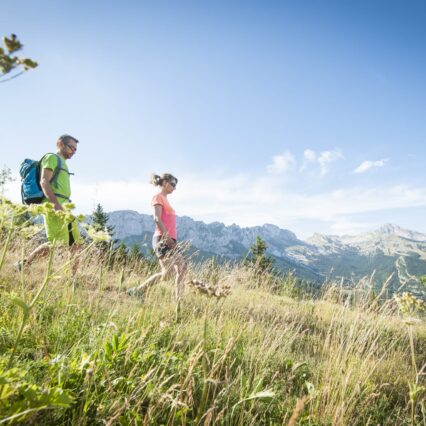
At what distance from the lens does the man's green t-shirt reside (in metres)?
4.48

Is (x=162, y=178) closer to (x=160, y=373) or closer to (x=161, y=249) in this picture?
(x=161, y=249)

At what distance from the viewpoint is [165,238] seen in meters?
5.14

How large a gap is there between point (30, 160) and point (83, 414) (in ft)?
15.1

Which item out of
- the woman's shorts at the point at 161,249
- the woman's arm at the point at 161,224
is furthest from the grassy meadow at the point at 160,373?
the woman's arm at the point at 161,224

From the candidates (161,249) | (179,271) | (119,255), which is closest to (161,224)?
(161,249)

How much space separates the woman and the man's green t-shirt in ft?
5.16

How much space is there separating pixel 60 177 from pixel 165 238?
2070 mm

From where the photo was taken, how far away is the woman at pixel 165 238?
4.90 meters

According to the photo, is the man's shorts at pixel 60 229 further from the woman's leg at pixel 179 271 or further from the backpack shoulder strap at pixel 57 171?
the woman's leg at pixel 179 271

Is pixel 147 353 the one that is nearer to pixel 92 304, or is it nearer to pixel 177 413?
pixel 177 413

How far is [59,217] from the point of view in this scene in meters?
1.53

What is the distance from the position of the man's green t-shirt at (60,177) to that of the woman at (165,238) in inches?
61.9

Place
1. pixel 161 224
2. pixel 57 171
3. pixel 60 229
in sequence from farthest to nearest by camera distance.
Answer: pixel 161 224 → pixel 57 171 → pixel 60 229

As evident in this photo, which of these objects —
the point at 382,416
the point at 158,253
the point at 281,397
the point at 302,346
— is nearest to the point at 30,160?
the point at 158,253
